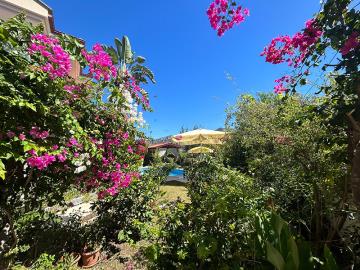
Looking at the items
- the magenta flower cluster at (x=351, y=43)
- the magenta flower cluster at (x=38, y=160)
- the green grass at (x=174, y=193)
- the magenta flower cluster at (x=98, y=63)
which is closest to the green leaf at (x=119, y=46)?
the green grass at (x=174, y=193)

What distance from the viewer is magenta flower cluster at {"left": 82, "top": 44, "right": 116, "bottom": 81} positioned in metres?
3.74

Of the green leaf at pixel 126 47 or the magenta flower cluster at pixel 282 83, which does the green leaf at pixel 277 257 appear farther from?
the green leaf at pixel 126 47

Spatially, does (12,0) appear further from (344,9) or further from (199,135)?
(344,9)

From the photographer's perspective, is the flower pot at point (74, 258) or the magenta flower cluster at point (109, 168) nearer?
the magenta flower cluster at point (109, 168)

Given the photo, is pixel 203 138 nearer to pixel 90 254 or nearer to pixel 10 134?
pixel 90 254

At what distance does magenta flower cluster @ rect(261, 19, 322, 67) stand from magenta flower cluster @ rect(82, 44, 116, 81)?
2.62m

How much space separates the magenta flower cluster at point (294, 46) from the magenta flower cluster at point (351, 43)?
57 centimetres

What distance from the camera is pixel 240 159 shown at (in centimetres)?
1100

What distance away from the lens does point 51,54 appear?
314cm

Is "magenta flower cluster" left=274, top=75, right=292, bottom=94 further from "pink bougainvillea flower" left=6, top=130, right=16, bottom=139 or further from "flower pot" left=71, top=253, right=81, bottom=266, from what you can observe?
"flower pot" left=71, top=253, right=81, bottom=266

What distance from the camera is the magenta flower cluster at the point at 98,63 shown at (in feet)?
12.3

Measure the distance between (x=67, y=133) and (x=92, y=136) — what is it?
0.76 meters

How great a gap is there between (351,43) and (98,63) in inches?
129

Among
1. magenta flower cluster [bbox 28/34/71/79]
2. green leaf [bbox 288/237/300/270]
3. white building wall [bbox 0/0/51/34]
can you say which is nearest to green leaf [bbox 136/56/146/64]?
white building wall [bbox 0/0/51/34]
